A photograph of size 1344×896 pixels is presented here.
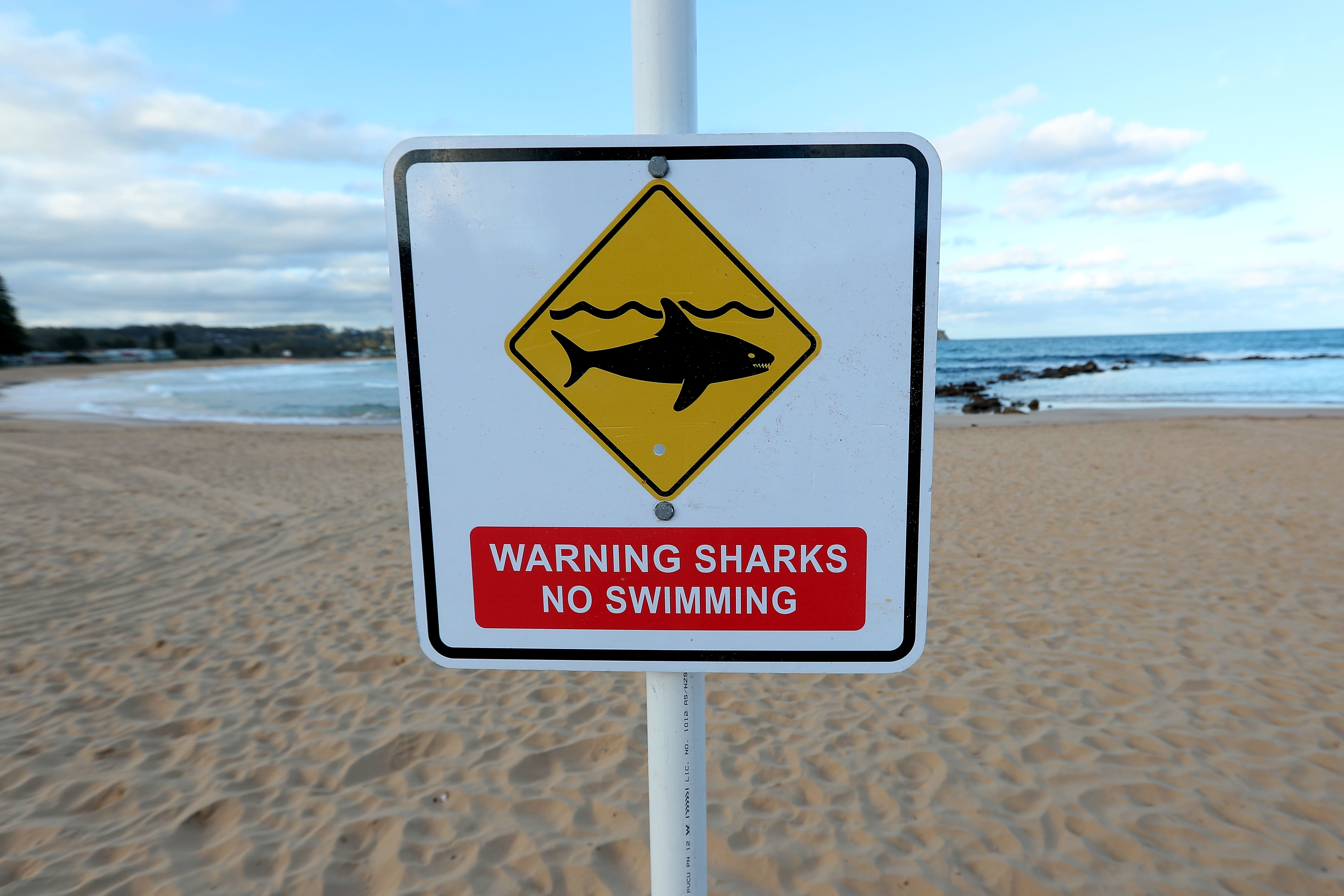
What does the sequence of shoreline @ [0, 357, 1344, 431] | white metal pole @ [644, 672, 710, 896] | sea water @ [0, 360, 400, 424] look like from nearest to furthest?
1. white metal pole @ [644, 672, 710, 896]
2. shoreline @ [0, 357, 1344, 431]
3. sea water @ [0, 360, 400, 424]

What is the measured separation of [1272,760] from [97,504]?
39.2 feet

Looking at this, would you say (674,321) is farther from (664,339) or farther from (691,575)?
(691,575)

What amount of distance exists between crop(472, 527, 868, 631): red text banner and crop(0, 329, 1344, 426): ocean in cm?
2204

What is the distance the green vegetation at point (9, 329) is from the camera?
185 feet

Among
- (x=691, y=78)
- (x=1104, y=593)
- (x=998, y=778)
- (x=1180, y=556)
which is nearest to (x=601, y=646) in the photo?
(x=691, y=78)

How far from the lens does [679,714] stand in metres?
1.04

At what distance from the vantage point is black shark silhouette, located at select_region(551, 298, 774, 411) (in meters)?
0.93

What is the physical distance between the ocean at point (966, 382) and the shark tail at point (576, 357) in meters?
22.1

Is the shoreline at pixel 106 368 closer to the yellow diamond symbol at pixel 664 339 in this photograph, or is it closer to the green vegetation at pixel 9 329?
the green vegetation at pixel 9 329

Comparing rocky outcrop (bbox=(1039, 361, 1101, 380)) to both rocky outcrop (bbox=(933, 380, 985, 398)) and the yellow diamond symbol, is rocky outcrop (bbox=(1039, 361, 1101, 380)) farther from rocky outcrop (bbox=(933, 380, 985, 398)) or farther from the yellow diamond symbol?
the yellow diamond symbol

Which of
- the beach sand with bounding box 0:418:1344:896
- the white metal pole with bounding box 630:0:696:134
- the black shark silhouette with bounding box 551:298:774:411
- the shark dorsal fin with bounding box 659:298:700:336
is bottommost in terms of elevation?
the beach sand with bounding box 0:418:1344:896

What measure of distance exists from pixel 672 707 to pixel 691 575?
22cm

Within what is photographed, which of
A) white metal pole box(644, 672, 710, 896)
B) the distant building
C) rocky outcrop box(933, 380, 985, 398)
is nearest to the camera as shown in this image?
white metal pole box(644, 672, 710, 896)

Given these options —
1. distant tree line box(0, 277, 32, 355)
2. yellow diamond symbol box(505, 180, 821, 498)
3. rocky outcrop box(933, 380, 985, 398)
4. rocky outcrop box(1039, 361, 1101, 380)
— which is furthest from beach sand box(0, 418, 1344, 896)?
distant tree line box(0, 277, 32, 355)
